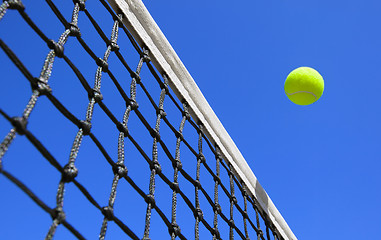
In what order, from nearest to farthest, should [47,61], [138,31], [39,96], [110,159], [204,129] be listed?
[39,96], [47,61], [110,159], [138,31], [204,129]

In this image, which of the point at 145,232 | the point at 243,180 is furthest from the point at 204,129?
the point at 145,232

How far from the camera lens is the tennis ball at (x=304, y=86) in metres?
2.85

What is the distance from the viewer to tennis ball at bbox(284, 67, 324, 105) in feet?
9.36

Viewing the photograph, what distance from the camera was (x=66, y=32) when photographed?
5.19 ft

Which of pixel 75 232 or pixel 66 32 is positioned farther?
pixel 66 32

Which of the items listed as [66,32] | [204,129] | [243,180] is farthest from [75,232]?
[243,180]

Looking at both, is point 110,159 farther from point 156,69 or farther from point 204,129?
point 204,129

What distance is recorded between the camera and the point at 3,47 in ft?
3.71

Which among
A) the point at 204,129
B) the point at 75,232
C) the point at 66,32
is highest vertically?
the point at 204,129

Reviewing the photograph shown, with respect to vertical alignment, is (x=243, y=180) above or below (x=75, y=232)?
above

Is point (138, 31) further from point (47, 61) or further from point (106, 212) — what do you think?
point (106, 212)

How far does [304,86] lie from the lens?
2.87 metres

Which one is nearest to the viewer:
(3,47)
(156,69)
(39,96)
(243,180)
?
(3,47)

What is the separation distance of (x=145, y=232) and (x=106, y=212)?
23 centimetres
